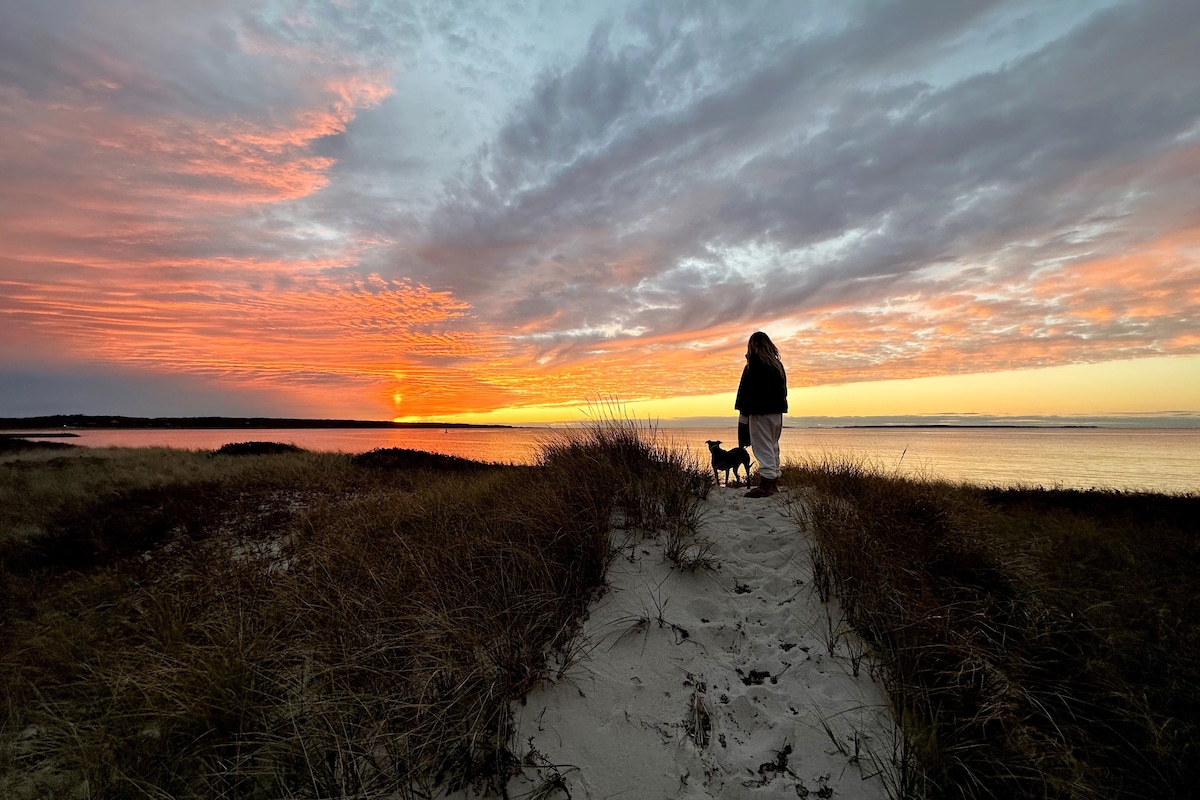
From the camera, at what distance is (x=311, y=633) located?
3682 millimetres

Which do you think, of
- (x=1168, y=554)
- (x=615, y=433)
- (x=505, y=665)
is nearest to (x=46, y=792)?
(x=505, y=665)

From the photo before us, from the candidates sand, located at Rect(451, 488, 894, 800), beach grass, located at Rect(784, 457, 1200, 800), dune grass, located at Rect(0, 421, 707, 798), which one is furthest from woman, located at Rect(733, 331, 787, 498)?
sand, located at Rect(451, 488, 894, 800)

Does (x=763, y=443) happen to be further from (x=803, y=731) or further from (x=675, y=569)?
(x=803, y=731)

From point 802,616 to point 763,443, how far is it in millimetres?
3513

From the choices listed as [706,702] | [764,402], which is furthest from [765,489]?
[706,702]

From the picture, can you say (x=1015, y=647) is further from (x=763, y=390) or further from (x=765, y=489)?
(x=763, y=390)

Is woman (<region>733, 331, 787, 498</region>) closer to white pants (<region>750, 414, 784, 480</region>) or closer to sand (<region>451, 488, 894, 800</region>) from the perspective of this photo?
white pants (<region>750, 414, 784, 480</region>)

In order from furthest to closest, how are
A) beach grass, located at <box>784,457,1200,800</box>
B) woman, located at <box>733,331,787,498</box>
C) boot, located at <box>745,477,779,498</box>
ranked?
woman, located at <box>733,331,787,498</box>, boot, located at <box>745,477,779,498</box>, beach grass, located at <box>784,457,1200,800</box>

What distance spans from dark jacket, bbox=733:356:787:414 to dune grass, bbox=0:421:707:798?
1370 mm

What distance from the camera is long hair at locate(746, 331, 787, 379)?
289 inches

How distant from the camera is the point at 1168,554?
6453 millimetres

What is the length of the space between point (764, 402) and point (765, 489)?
1301mm

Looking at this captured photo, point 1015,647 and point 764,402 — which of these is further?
point 764,402

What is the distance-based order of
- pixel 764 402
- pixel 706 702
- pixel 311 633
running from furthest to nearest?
1. pixel 764 402
2. pixel 311 633
3. pixel 706 702
